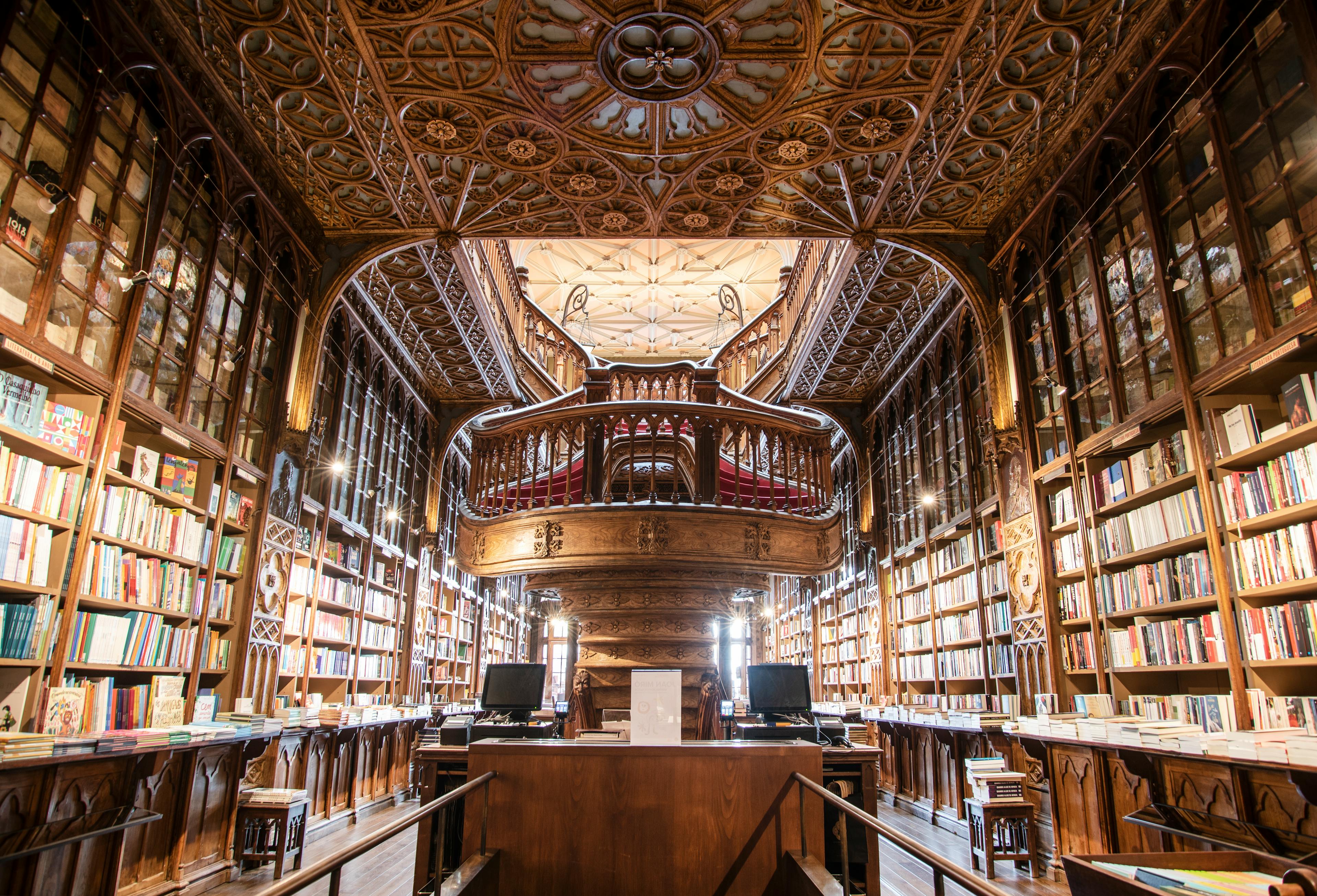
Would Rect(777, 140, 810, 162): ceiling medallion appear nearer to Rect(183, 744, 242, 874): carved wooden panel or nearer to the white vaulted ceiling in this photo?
Rect(183, 744, 242, 874): carved wooden panel

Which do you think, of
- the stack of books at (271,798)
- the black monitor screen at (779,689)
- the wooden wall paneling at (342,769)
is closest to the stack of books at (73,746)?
the stack of books at (271,798)

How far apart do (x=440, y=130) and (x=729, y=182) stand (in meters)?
2.17

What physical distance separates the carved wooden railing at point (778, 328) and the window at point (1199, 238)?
392 cm

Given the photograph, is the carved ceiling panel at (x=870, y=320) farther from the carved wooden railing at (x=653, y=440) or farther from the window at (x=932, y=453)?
the carved wooden railing at (x=653, y=440)

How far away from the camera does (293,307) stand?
5.95 m

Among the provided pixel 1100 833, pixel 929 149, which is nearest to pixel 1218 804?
pixel 1100 833

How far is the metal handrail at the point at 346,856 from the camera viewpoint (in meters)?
1.44

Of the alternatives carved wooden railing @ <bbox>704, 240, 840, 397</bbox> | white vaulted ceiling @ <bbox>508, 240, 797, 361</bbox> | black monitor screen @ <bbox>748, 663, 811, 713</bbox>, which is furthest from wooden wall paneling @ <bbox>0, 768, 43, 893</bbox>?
white vaulted ceiling @ <bbox>508, 240, 797, 361</bbox>

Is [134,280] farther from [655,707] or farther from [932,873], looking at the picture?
[932,873]

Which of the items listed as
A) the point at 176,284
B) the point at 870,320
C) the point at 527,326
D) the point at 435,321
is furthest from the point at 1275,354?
the point at 527,326

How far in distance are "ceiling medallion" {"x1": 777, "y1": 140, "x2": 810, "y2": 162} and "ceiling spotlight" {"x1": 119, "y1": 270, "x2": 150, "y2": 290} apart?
4051mm

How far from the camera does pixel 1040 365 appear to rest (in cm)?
556

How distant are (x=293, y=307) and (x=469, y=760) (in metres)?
4.20

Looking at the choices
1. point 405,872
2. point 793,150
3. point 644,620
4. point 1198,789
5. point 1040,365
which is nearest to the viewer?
point 1198,789
